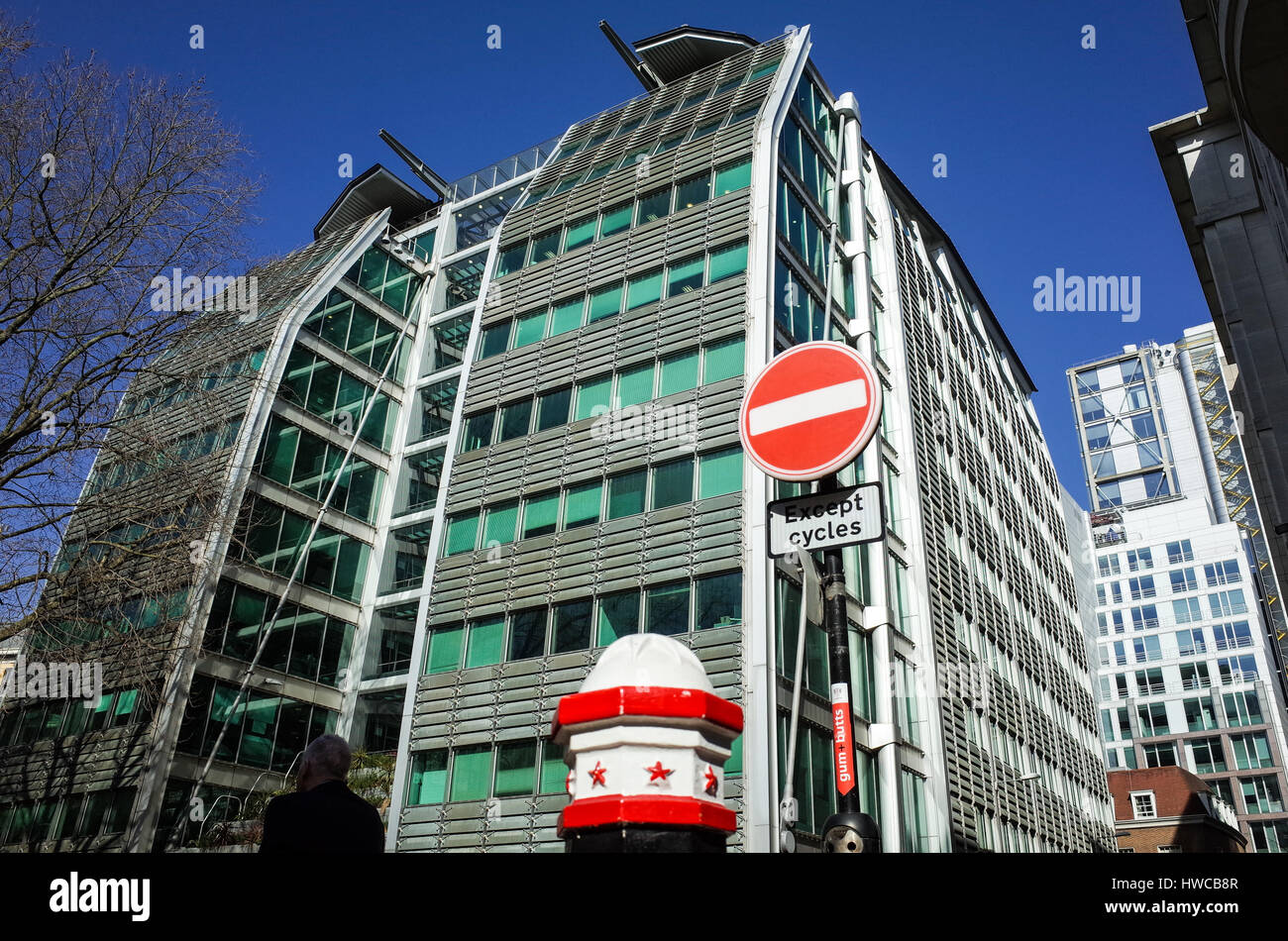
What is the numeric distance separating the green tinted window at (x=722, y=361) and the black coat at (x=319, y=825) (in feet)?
69.3

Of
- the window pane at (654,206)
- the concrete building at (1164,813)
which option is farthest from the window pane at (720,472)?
the concrete building at (1164,813)

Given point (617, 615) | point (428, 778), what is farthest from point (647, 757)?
point (428, 778)

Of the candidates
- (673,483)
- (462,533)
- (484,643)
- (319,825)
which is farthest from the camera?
(462,533)

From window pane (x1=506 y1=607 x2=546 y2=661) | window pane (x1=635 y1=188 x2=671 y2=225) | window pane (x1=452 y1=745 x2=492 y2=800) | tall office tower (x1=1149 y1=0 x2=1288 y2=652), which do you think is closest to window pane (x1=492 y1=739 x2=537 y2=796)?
window pane (x1=452 y1=745 x2=492 y2=800)

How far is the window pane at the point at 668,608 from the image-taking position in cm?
2223

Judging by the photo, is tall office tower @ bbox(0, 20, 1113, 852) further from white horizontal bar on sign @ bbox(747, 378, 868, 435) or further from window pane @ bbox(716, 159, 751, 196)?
white horizontal bar on sign @ bbox(747, 378, 868, 435)

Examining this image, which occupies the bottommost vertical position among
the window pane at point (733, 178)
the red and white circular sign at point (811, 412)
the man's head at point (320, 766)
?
the man's head at point (320, 766)

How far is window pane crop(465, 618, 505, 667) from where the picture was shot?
24.9m

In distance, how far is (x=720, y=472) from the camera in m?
23.4

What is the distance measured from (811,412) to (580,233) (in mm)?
26421

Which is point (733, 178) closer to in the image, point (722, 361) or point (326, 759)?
point (722, 361)

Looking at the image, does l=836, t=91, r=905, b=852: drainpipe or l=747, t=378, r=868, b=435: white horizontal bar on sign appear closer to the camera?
l=747, t=378, r=868, b=435: white horizontal bar on sign

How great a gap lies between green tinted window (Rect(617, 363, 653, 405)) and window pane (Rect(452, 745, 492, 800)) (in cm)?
1004

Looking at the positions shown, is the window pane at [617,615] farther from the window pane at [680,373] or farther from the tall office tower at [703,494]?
the window pane at [680,373]
